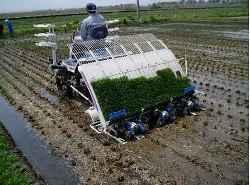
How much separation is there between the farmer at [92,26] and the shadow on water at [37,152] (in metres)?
3.19

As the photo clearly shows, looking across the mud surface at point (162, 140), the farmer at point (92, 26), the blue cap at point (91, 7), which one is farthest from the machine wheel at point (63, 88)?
the blue cap at point (91, 7)

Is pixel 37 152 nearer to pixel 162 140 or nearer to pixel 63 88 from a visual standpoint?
pixel 162 140

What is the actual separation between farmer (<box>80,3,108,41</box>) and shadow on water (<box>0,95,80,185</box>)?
3.19 meters

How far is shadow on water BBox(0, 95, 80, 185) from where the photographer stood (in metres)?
5.71

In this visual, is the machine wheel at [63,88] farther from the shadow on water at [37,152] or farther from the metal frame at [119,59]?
the metal frame at [119,59]

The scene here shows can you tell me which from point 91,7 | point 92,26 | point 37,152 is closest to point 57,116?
point 37,152

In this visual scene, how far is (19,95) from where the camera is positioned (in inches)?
438

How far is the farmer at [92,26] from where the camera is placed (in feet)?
28.2

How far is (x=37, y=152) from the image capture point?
6770mm

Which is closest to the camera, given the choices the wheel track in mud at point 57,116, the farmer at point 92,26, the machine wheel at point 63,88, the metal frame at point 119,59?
the wheel track in mud at point 57,116

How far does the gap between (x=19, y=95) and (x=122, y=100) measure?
565 cm

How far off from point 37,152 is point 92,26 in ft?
13.0

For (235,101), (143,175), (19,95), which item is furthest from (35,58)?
(143,175)

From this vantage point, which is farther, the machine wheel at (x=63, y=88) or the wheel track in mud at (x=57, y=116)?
the machine wheel at (x=63, y=88)
